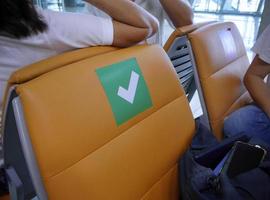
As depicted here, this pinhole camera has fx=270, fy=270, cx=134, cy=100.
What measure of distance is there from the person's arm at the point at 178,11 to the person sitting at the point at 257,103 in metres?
0.30

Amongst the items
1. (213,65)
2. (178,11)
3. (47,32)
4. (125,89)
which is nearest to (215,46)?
(213,65)

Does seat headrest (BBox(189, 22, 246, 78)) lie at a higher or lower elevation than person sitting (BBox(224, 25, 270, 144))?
higher

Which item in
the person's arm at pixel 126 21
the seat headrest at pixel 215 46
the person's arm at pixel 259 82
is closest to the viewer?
the person's arm at pixel 126 21

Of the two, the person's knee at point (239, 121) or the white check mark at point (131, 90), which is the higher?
the white check mark at point (131, 90)

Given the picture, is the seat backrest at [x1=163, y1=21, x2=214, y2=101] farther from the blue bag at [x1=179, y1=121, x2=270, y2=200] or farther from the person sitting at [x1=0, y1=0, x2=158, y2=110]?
the blue bag at [x1=179, y1=121, x2=270, y2=200]

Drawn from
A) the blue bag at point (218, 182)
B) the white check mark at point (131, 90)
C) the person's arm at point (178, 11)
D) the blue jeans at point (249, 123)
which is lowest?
the blue jeans at point (249, 123)

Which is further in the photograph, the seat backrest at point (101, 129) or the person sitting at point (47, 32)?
the person sitting at point (47, 32)

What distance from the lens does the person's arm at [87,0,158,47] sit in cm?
72

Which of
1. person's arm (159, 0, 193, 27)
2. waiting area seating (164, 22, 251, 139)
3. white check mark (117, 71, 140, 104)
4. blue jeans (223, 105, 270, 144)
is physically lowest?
blue jeans (223, 105, 270, 144)

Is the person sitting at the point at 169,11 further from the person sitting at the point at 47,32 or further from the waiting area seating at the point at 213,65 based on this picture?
→ the person sitting at the point at 47,32

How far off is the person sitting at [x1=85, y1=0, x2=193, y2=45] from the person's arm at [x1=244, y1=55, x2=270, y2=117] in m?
0.31

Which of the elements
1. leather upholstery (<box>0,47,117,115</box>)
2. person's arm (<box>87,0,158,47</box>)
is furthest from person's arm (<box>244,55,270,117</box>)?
leather upholstery (<box>0,47,117,115</box>)

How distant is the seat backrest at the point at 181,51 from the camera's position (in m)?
0.93

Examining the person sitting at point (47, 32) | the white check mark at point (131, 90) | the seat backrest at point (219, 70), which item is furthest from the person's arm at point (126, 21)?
the seat backrest at point (219, 70)
